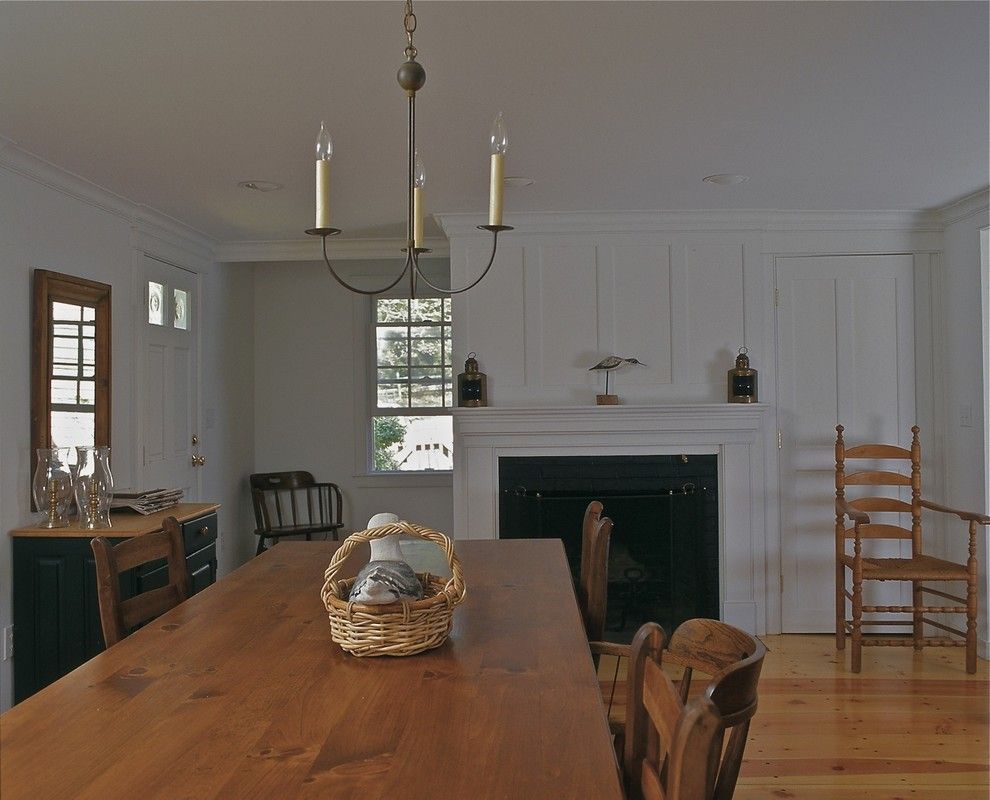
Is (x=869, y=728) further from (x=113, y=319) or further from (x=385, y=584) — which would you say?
(x=113, y=319)

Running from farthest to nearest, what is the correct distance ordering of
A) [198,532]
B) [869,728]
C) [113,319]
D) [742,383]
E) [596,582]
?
[742,383] → [113,319] → [198,532] → [869,728] → [596,582]

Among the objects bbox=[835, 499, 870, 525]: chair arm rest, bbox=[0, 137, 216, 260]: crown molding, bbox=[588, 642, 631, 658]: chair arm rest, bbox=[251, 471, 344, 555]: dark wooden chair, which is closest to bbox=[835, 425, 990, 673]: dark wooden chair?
bbox=[835, 499, 870, 525]: chair arm rest

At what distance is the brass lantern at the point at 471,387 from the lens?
5.12 m

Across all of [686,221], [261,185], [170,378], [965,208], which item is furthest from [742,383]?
[170,378]

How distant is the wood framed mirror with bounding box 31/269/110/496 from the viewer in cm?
395

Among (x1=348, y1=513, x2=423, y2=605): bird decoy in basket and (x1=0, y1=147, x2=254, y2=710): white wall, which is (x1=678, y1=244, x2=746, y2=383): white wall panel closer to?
(x1=0, y1=147, x2=254, y2=710): white wall

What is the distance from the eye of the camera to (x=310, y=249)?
6.03 m

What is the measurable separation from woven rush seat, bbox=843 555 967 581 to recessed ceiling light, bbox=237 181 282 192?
344 cm

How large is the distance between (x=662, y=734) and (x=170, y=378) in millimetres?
4757

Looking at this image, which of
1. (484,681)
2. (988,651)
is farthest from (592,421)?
(484,681)

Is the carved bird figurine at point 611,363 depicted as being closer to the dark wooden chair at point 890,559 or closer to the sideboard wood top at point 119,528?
the dark wooden chair at point 890,559

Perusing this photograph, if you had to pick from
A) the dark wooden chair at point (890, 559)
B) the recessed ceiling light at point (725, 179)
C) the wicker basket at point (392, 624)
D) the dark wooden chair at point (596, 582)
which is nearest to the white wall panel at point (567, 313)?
the recessed ceiling light at point (725, 179)

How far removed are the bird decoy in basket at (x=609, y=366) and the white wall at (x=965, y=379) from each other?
173cm

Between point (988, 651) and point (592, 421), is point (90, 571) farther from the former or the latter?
point (988, 651)
